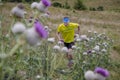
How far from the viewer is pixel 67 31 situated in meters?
10.7

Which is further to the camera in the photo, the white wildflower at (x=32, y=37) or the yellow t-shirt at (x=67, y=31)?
the yellow t-shirt at (x=67, y=31)

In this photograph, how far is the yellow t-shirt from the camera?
10617 mm

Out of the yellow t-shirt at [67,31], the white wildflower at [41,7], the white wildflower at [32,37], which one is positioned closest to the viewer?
the white wildflower at [32,37]

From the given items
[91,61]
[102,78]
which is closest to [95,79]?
[102,78]

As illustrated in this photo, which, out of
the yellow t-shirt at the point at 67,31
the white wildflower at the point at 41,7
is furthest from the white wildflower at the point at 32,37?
the yellow t-shirt at the point at 67,31

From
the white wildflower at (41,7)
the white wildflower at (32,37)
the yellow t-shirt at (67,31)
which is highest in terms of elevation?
the white wildflower at (32,37)

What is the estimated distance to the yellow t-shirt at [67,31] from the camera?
34.8 ft

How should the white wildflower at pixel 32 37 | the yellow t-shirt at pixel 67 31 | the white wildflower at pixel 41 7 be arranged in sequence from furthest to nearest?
the yellow t-shirt at pixel 67 31 < the white wildflower at pixel 41 7 < the white wildflower at pixel 32 37

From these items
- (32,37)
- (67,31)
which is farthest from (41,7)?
(67,31)

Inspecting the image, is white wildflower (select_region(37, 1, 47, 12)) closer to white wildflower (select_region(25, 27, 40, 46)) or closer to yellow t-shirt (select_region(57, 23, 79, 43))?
white wildflower (select_region(25, 27, 40, 46))

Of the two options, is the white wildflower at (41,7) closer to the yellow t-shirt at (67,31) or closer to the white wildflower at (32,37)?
the white wildflower at (32,37)

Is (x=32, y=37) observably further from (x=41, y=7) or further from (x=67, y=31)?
(x=67, y=31)

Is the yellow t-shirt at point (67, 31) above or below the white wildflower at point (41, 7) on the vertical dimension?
below

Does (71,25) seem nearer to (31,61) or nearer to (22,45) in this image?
(31,61)
